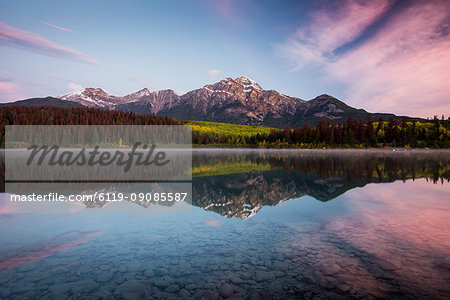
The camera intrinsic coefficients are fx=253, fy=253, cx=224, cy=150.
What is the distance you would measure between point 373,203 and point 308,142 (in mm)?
173756

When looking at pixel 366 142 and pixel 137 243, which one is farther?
pixel 366 142

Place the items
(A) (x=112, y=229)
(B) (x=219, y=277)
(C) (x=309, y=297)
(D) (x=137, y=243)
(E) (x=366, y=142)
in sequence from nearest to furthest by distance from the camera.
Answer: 1. (C) (x=309, y=297)
2. (B) (x=219, y=277)
3. (D) (x=137, y=243)
4. (A) (x=112, y=229)
5. (E) (x=366, y=142)

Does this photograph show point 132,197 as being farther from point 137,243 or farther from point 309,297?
point 309,297

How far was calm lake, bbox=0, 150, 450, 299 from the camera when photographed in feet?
27.1

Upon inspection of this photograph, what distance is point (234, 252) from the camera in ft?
37.0

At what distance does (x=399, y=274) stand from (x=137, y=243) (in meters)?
11.1

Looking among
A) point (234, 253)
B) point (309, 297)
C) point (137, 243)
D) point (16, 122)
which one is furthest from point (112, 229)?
point (16, 122)

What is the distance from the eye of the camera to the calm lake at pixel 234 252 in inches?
325

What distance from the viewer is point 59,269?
9.70 m

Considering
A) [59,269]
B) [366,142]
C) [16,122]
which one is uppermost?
[16,122]

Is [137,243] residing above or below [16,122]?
below

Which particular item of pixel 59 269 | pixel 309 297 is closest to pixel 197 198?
pixel 59 269

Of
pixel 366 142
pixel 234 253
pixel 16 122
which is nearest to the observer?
pixel 234 253

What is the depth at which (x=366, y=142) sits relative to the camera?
172500 millimetres
